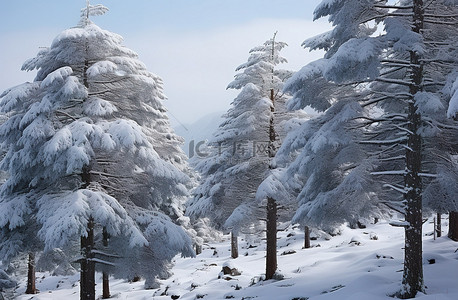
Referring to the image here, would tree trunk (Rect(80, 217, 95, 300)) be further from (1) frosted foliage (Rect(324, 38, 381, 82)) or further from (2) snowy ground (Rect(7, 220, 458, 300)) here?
(1) frosted foliage (Rect(324, 38, 381, 82))

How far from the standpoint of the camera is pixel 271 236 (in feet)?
51.9

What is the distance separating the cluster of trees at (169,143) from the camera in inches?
354

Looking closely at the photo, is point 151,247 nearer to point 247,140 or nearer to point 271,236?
point 271,236

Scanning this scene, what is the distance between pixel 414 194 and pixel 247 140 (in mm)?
8445

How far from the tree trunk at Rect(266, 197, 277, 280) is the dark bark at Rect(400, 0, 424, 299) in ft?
23.2

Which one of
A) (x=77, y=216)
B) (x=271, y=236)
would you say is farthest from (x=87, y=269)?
(x=271, y=236)

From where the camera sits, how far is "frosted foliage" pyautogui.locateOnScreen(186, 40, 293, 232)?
16.0 meters

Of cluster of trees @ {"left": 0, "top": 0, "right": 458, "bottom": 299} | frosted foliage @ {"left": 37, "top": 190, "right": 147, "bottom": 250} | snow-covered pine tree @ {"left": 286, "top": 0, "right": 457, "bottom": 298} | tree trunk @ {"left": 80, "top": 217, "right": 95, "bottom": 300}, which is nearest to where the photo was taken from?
snow-covered pine tree @ {"left": 286, "top": 0, "right": 457, "bottom": 298}

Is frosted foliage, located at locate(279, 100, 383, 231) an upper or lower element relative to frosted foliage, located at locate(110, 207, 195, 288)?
upper

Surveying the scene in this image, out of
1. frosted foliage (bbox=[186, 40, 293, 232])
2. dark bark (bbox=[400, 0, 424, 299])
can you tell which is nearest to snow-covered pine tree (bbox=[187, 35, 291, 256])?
frosted foliage (bbox=[186, 40, 293, 232])

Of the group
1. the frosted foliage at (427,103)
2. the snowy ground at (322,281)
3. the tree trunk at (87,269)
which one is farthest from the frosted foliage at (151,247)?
the frosted foliage at (427,103)

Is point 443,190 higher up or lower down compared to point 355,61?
lower down

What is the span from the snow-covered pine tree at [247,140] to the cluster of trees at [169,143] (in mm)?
3998

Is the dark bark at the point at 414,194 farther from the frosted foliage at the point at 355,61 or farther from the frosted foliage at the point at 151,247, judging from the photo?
the frosted foliage at the point at 151,247
